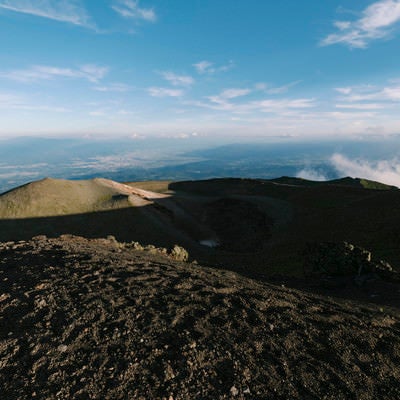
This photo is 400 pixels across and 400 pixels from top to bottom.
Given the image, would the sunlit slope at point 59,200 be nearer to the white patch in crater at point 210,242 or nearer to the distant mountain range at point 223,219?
the distant mountain range at point 223,219

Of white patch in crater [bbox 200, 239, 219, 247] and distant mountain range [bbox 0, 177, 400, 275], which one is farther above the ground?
distant mountain range [bbox 0, 177, 400, 275]

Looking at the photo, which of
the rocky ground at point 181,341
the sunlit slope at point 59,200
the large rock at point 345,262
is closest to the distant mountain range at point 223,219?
the sunlit slope at point 59,200

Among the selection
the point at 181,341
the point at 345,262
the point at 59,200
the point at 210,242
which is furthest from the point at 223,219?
the point at 181,341

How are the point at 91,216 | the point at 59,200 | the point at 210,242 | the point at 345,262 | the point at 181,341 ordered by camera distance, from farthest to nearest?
the point at 59,200 → the point at 91,216 → the point at 210,242 → the point at 345,262 → the point at 181,341

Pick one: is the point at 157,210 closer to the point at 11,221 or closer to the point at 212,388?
the point at 11,221

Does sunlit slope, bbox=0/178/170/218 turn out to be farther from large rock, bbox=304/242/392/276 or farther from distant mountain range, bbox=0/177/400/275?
large rock, bbox=304/242/392/276

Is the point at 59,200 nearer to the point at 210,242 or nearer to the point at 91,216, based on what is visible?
the point at 91,216

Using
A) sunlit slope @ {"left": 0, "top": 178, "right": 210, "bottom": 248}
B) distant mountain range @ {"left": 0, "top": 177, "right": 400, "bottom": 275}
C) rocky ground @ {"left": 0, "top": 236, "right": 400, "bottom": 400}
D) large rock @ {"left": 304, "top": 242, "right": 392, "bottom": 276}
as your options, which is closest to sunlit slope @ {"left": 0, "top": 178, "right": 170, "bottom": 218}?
sunlit slope @ {"left": 0, "top": 178, "right": 210, "bottom": 248}

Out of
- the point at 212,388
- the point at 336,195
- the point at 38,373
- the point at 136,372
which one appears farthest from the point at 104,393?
the point at 336,195
